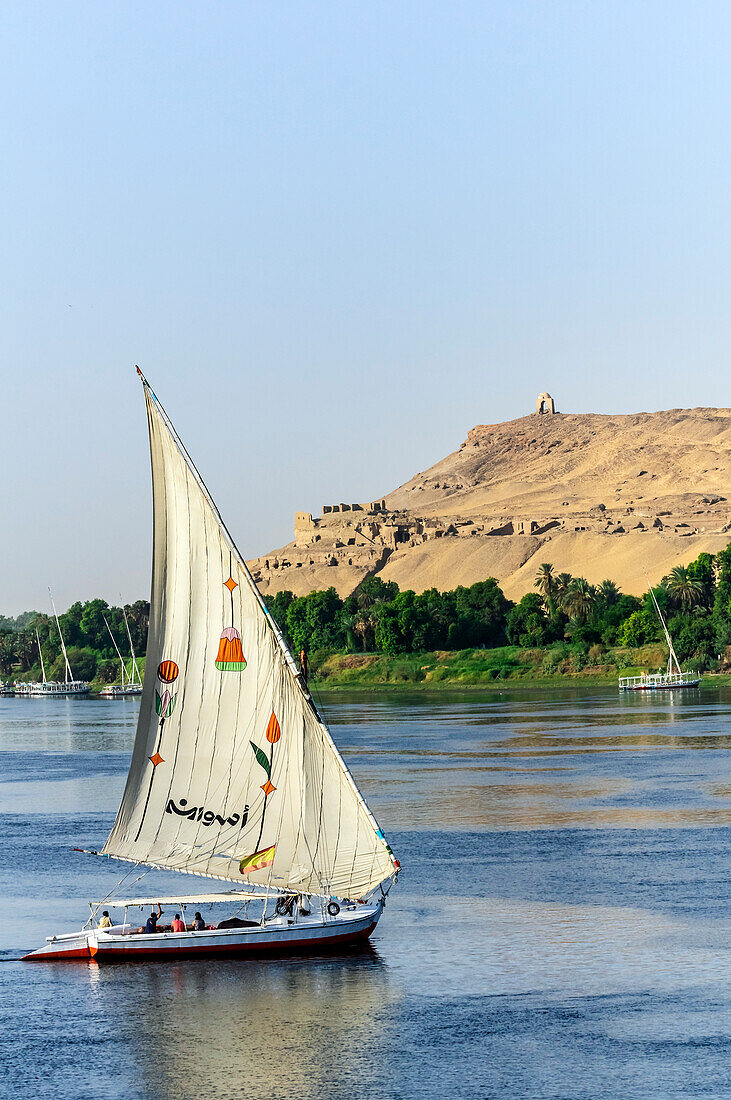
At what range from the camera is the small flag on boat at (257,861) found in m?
27.8

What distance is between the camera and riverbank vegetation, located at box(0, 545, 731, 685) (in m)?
124

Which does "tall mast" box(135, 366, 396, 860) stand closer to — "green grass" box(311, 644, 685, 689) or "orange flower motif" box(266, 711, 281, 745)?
"orange flower motif" box(266, 711, 281, 745)

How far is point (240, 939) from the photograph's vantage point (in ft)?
90.3

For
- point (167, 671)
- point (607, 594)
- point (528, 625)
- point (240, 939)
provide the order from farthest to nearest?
point (607, 594)
point (528, 625)
point (167, 671)
point (240, 939)

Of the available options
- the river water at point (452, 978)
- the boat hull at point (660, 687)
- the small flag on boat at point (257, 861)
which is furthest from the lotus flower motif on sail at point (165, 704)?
the boat hull at point (660, 687)

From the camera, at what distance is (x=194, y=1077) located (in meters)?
22.1

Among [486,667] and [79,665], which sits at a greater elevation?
[79,665]

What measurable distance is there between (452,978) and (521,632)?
115 m

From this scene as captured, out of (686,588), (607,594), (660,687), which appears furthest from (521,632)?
(660,687)

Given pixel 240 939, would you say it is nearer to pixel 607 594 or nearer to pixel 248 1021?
pixel 248 1021

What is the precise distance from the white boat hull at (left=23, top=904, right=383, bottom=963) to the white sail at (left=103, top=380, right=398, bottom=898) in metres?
0.70

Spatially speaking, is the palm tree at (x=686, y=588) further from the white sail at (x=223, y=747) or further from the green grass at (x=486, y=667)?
the white sail at (x=223, y=747)

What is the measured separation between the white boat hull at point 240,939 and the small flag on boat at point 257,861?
1.05 meters

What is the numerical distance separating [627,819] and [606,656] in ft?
274
